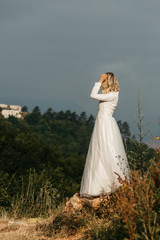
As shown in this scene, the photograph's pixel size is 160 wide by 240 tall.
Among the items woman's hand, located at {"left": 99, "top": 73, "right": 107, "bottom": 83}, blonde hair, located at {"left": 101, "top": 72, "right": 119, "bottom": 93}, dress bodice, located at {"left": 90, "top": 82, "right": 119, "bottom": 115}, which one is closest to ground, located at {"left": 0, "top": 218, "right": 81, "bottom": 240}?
dress bodice, located at {"left": 90, "top": 82, "right": 119, "bottom": 115}

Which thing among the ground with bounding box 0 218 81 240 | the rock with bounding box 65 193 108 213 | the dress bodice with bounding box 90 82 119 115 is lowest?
the ground with bounding box 0 218 81 240

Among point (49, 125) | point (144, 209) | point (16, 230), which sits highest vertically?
point (49, 125)

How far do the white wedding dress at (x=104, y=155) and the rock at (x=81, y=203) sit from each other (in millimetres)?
114

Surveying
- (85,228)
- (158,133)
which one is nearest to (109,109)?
(158,133)

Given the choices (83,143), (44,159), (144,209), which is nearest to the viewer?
(144,209)

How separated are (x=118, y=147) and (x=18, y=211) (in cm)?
306

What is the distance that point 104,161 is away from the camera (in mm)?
6344

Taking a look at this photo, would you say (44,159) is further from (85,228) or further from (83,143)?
(83,143)

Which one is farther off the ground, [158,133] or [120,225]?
[158,133]

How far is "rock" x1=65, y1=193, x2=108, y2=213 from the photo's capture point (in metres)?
6.29

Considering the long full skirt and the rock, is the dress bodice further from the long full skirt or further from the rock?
the rock

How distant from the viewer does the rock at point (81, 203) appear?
6.29 m

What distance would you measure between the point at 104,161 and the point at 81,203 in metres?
1.10

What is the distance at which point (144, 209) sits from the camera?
421 cm
